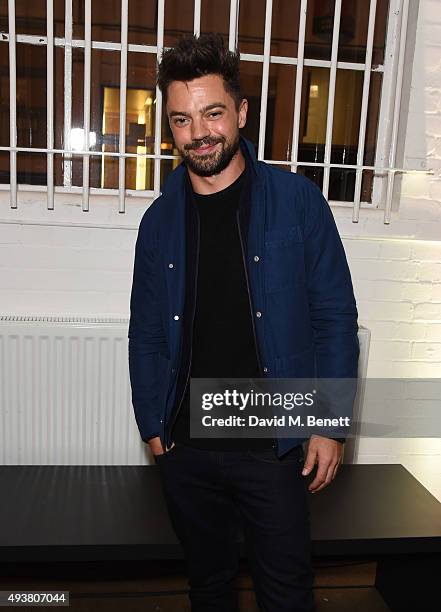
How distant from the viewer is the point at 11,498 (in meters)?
2.09

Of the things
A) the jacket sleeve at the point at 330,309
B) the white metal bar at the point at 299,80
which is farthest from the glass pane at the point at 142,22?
the jacket sleeve at the point at 330,309

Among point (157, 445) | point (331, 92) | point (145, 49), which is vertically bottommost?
point (157, 445)

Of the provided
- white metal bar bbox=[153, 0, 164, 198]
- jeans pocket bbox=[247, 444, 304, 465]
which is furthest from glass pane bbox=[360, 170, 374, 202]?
jeans pocket bbox=[247, 444, 304, 465]

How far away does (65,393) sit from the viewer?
2.42m

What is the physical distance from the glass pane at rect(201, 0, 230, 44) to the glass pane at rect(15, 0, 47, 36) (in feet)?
2.14

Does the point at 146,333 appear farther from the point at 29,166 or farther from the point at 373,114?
the point at 373,114

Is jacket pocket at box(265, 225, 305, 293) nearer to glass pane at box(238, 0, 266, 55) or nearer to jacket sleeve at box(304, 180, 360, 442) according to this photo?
jacket sleeve at box(304, 180, 360, 442)

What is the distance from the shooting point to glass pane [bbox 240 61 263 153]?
103 inches

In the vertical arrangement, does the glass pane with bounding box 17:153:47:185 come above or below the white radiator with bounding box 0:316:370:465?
above

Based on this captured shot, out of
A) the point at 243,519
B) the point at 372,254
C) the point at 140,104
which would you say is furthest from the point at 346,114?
the point at 243,519

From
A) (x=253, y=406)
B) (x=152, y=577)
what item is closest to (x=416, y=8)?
(x=253, y=406)

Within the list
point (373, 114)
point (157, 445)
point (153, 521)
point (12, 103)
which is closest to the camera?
point (157, 445)

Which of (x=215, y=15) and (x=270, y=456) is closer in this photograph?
(x=270, y=456)

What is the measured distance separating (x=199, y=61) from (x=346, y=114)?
1.38m
